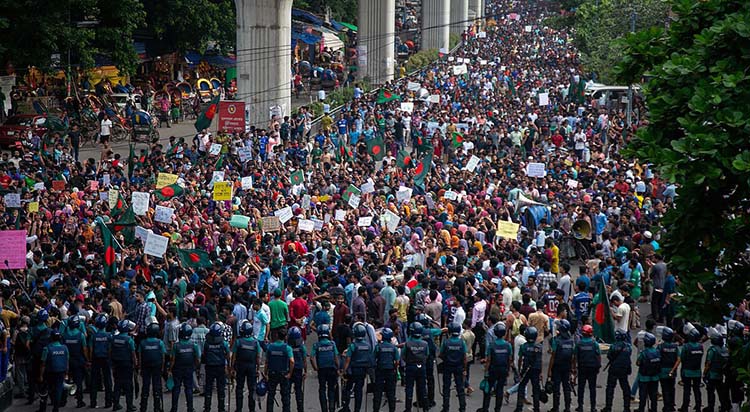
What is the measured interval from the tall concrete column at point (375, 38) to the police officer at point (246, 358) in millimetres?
38184

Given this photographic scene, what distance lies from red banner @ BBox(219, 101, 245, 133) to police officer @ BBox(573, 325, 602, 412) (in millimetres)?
17201

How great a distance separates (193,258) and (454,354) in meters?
5.18

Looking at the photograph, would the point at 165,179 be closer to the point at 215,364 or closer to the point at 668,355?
the point at 215,364

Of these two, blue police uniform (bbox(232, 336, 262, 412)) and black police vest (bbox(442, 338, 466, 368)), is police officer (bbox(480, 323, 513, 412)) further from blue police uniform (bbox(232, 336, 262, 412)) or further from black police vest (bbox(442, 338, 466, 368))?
blue police uniform (bbox(232, 336, 262, 412))

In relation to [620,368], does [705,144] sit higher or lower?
higher

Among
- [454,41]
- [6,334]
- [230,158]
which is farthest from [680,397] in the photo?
[454,41]

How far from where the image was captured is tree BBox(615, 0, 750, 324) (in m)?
10.4

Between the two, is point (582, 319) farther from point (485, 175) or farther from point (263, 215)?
point (485, 175)

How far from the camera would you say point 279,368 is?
14578 mm

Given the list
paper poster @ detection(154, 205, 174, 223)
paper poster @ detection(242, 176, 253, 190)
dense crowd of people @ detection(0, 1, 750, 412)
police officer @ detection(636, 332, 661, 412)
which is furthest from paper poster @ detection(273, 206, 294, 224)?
police officer @ detection(636, 332, 661, 412)

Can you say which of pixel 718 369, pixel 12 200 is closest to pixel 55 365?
pixel 12 200

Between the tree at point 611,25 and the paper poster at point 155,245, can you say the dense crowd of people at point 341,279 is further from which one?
the tree at point 611,25

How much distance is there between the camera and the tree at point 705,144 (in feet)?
34.2

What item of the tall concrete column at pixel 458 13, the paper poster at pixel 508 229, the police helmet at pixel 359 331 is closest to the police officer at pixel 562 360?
the police helmet at pixel 359 331
